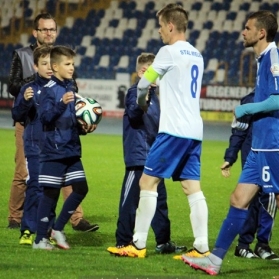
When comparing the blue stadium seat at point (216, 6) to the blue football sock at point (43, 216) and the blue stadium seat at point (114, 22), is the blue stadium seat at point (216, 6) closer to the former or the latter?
the blue stadium seat at point (114, 22)

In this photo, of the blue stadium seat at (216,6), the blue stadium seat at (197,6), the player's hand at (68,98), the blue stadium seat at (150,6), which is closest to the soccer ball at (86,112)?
the player's hand at (68,98)

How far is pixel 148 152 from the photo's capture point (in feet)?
22.7

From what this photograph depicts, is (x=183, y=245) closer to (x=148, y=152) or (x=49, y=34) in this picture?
(x=148, y=152)

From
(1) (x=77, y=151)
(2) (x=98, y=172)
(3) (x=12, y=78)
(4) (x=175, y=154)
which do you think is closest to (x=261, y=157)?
(4) (x=175, y=154)

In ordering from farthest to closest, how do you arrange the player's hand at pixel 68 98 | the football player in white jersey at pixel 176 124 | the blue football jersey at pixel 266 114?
the player's hand at pixel 68 98 < the football player in white jersey at pixel 176 124 < the blue football jersey at pixel 266 114

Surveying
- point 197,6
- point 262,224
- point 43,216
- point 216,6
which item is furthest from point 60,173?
point 197,6

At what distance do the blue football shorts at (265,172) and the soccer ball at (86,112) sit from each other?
5.09 ft

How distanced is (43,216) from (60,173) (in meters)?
0.39

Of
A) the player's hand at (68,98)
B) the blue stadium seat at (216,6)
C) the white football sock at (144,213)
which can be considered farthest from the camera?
the blue stadium seat at (216,6)

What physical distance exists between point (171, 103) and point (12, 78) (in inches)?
96.5

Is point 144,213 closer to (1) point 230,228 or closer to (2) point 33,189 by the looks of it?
(1) point 230,228

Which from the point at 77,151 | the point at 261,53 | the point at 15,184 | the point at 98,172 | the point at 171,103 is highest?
the point at 261,53

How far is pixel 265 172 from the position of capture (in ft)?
19.7

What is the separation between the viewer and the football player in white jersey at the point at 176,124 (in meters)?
6.36
